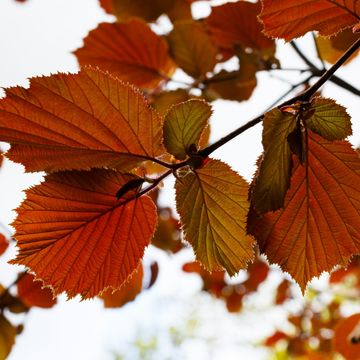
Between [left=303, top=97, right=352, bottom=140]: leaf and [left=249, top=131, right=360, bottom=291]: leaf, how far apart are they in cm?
4

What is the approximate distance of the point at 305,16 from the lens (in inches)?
17.9

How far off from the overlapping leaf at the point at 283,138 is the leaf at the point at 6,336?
0.72 meters

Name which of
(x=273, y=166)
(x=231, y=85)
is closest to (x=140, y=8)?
(x=231, y=85)

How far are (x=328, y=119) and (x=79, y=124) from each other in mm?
235

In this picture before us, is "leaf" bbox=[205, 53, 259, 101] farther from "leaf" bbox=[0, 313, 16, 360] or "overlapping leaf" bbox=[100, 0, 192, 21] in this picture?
"leaf" bbox=[0, 313, 16, 360]

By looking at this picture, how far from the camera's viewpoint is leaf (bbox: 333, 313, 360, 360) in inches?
39.7

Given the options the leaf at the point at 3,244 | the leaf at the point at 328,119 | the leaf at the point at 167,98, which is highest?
the leaf at the point at 167,98

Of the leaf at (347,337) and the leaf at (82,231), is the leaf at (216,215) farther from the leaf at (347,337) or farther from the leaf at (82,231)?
the leaf at (347,337)

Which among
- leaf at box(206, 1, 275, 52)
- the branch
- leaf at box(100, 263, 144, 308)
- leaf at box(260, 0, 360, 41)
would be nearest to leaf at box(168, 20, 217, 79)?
leaf at box(206, 1, 275, 52)

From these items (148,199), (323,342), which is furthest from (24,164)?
(323,342)

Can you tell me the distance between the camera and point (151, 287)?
46.3 inches

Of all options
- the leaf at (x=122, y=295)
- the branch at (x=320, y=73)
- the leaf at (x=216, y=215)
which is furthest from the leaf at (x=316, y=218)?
the leaf at (x=122, y=295)

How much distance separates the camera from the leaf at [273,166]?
0.38 meters

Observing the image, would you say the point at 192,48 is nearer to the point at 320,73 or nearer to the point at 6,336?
the point at 320,73
